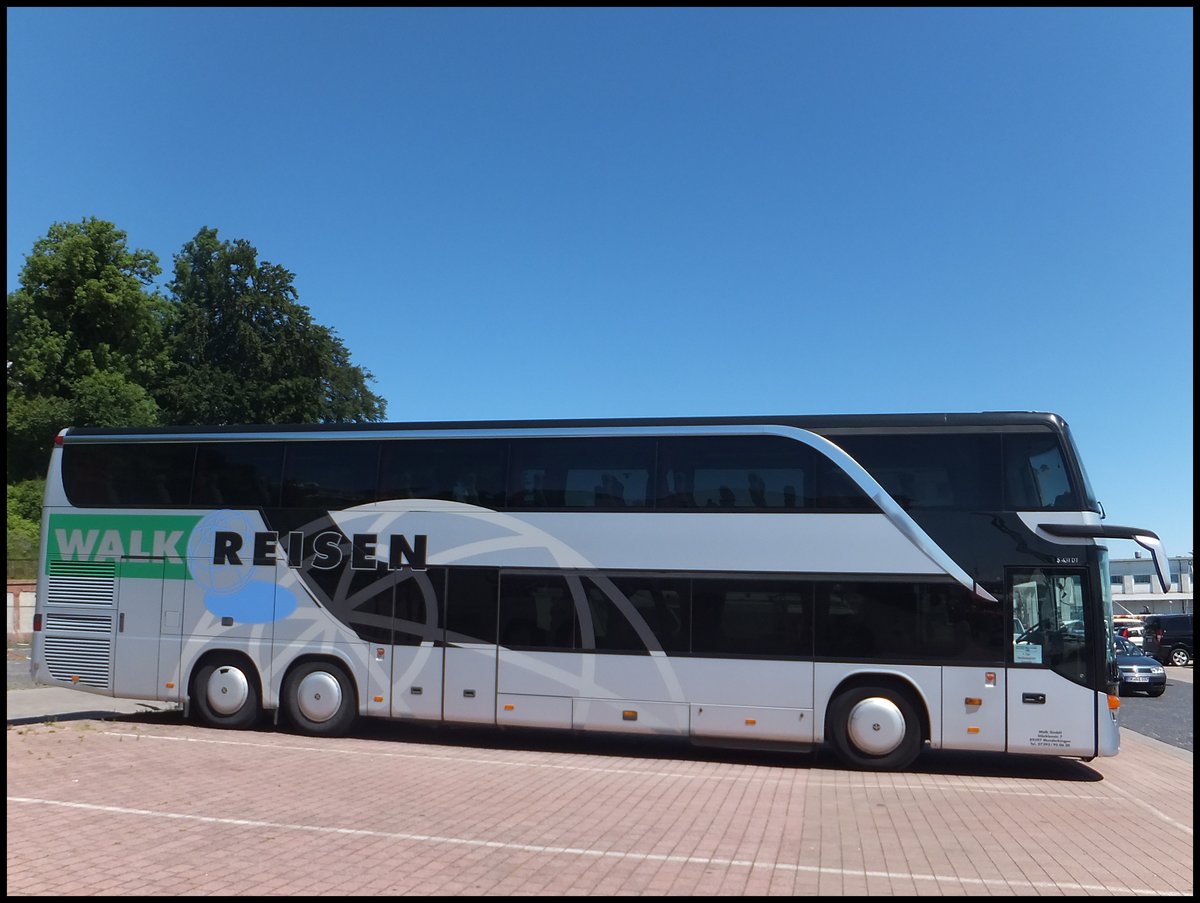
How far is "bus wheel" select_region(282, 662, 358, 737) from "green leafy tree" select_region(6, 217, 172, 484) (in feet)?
111

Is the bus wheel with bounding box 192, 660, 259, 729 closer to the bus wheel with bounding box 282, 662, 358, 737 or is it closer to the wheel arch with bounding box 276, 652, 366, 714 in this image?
the wheel arch with bounding box 276, 652, 366, 714

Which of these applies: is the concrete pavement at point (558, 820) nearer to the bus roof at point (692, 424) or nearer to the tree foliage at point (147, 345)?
the bus roof at point (692, 424)

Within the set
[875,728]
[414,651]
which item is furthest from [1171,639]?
[414,651]

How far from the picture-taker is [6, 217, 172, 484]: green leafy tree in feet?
144

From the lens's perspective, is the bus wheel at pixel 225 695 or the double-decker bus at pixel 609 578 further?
the bus wheel at pixel 225 695

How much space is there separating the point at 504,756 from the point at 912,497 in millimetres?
6007

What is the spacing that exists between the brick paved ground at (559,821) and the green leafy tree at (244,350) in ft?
125

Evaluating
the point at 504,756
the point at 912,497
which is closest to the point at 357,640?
the point at 504,756

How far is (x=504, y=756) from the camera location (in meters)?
12.7

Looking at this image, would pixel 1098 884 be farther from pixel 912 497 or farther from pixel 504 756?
pixel 504 756

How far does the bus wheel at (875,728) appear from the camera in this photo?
1179 cm

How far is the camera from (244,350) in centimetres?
5097

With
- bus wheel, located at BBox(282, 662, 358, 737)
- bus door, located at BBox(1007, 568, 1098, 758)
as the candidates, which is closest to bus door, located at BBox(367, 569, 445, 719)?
bus wheel, located at BBox(282, 662, 358, 737)

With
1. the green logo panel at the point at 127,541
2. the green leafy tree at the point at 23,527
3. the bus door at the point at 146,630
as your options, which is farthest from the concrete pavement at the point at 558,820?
the green leafy tree at the point at 23,527
